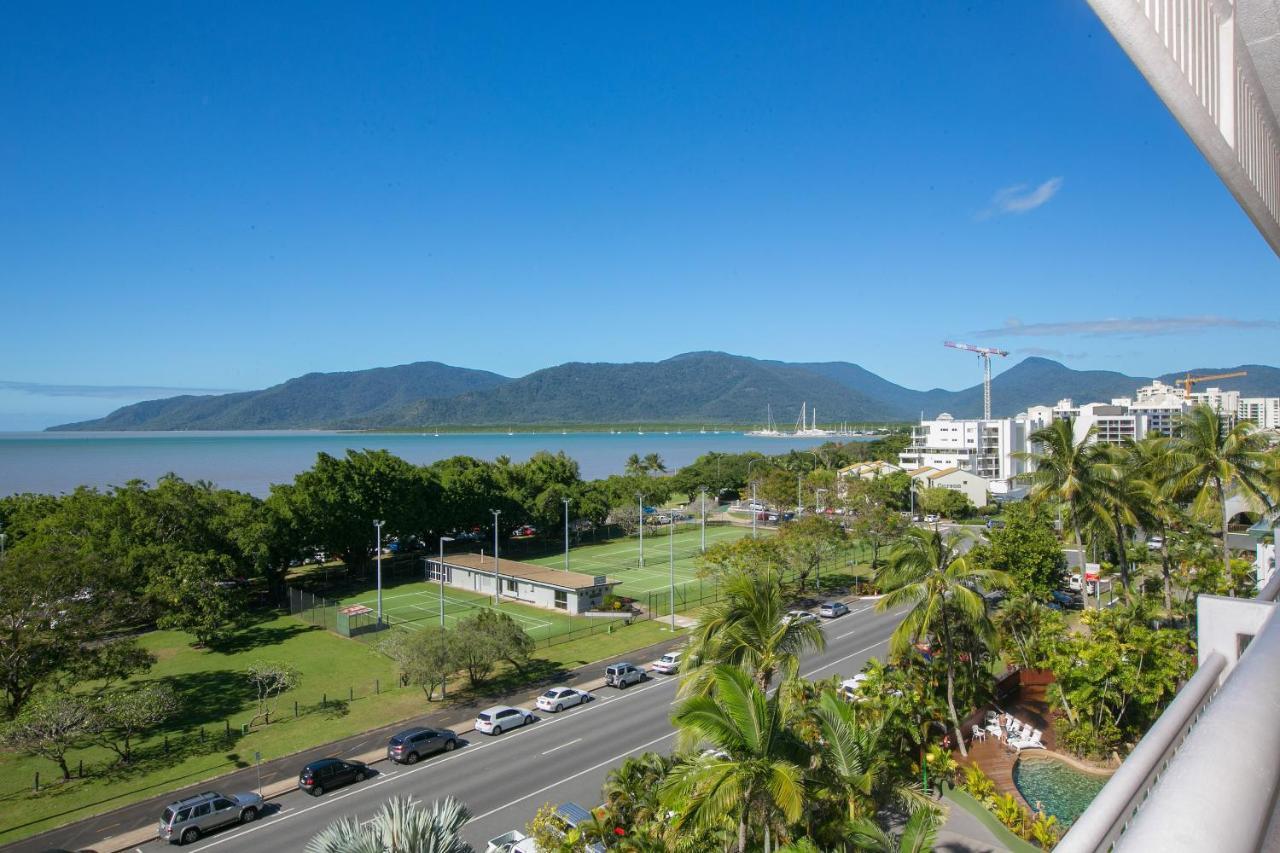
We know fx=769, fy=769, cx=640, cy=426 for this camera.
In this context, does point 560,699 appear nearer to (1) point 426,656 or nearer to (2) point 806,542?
(1) point 426,656

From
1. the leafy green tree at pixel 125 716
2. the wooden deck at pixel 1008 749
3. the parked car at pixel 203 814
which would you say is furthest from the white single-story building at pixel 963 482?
the parked car at pixel 203 814

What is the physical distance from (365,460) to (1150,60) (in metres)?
46.5

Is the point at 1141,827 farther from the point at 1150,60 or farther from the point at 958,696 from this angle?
the point at 958,696

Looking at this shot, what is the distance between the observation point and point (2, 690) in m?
23.8

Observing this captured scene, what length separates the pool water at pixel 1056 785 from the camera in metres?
15.9

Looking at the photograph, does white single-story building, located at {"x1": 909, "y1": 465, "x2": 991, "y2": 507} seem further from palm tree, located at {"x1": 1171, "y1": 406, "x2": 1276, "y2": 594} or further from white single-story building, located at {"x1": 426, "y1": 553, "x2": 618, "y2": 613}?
palm tree, located at {"x1": 1171, "y1": 406, "x2": 1276, "y2": 594}

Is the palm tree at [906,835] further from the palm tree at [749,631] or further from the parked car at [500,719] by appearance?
the parked car at [500,719]

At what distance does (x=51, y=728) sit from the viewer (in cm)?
1823

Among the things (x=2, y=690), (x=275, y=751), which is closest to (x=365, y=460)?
(x=2, y=690)

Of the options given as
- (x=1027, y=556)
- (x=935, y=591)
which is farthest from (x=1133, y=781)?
(x=1027, y=556)

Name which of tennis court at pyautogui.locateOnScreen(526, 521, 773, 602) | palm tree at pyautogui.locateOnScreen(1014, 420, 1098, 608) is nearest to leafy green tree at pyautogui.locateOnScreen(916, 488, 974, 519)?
tennis court at pyautogui.locateOnScreen(526, 521, 773, 602)

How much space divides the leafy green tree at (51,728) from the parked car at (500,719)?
959 cm

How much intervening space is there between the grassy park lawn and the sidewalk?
0.47 metres

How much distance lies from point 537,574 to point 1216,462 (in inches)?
1089
